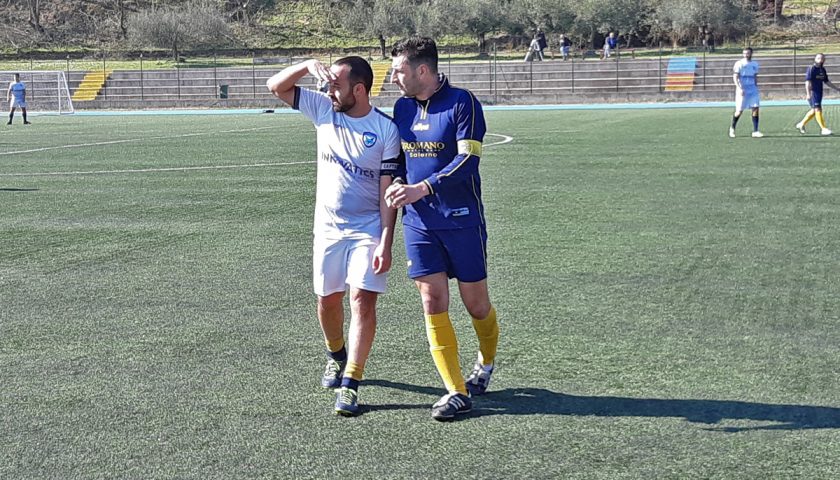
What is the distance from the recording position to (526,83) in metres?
55.7

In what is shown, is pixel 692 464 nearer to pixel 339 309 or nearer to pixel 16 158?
pixel 339 309

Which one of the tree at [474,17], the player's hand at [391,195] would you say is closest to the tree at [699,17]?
the tree at [474,17]

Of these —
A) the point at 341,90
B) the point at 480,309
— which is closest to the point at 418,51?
the point at 341,90

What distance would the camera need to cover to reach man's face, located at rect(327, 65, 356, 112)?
563 cm

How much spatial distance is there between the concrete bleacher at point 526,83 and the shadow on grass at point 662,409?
44246 millimetres

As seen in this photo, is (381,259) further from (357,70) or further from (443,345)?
(357,70)

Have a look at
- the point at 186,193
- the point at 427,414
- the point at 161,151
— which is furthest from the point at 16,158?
the point at 427,414

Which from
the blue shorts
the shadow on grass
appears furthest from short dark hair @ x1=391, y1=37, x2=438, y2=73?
the shadow on grass

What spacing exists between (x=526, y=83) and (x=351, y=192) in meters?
50.7

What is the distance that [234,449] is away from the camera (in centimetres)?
502

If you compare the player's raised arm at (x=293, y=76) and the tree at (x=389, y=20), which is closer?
the player's raised arm at (x=293, y=76)

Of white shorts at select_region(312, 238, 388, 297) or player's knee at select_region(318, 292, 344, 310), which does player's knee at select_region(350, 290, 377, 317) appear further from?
player's knee at select_region(318, 292, 344, 310)

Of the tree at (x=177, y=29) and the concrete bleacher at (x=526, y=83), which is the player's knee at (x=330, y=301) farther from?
the tree at (x=177, y=29)

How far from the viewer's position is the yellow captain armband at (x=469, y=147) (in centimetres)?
546
